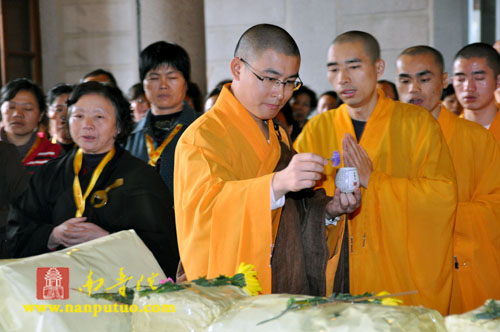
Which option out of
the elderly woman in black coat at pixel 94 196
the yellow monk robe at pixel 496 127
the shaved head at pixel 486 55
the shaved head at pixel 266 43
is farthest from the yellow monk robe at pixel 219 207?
the shaved head at pixel 486 55

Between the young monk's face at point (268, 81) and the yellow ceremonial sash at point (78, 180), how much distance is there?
0.79m

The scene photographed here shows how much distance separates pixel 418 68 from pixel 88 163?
6.10ft

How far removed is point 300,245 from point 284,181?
51cm

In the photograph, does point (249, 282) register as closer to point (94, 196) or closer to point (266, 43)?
point (266, 43)

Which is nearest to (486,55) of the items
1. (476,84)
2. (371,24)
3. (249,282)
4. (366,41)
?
(476,84)

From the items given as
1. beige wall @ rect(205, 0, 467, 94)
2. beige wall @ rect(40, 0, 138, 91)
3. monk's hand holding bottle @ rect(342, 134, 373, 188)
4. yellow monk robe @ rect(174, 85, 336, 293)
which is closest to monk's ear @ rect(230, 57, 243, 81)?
yellow monk robe @ rect(174, 85, 336, 293)

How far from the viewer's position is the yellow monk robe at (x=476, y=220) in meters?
3.22

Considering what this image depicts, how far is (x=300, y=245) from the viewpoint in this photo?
8.19 ft

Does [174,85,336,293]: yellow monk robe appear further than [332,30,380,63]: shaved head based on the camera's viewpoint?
No

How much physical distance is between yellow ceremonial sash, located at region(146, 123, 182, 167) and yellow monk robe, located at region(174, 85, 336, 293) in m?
1.24

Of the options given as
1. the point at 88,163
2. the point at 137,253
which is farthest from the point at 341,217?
the point at 137,253

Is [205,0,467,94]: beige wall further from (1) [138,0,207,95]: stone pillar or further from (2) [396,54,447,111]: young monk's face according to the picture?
(2) [396,54,447,111]: young monk's face

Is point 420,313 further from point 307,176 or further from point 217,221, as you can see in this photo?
point 217,221

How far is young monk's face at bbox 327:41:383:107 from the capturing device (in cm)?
311
